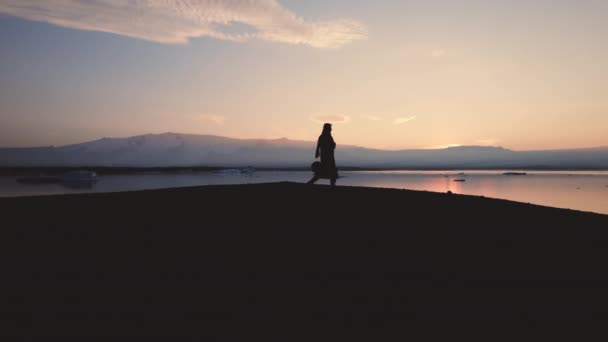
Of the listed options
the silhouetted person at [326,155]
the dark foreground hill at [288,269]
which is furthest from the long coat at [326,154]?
the dark foreground hill at [288,269]

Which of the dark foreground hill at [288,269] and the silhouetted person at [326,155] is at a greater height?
the silhouetted person at [326,155]

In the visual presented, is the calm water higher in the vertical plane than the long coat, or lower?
lower

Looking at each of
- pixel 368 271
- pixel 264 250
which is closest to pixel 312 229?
pixel 264 250

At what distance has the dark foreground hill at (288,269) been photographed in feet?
15.2

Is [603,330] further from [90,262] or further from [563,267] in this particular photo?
[90,262]

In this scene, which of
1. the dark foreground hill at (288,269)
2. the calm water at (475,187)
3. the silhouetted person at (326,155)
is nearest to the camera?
the dark foreground hill at (288,269)

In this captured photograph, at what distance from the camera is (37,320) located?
4492 millimetres

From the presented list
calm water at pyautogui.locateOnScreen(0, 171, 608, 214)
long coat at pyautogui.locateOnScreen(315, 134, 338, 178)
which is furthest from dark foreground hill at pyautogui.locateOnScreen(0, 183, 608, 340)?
calm water at pyautogui.locateOnScreen(0, 171, 608, 214)

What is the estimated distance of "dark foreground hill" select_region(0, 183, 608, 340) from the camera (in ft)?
15.2

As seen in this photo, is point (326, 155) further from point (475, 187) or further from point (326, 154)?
point (475, 187)

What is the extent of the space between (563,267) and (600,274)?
0.52 m

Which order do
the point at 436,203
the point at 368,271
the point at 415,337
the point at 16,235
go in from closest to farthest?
the point at 415,337 < the point at 368,271 < the point at 16,235 < the point at 436,203

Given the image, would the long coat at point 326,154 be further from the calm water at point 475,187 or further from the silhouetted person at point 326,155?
the calm water at point 475,187

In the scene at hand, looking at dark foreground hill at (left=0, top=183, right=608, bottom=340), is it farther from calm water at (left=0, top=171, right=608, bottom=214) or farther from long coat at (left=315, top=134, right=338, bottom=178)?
calm water at (left=0, top=171, right=608, bottom=214)
